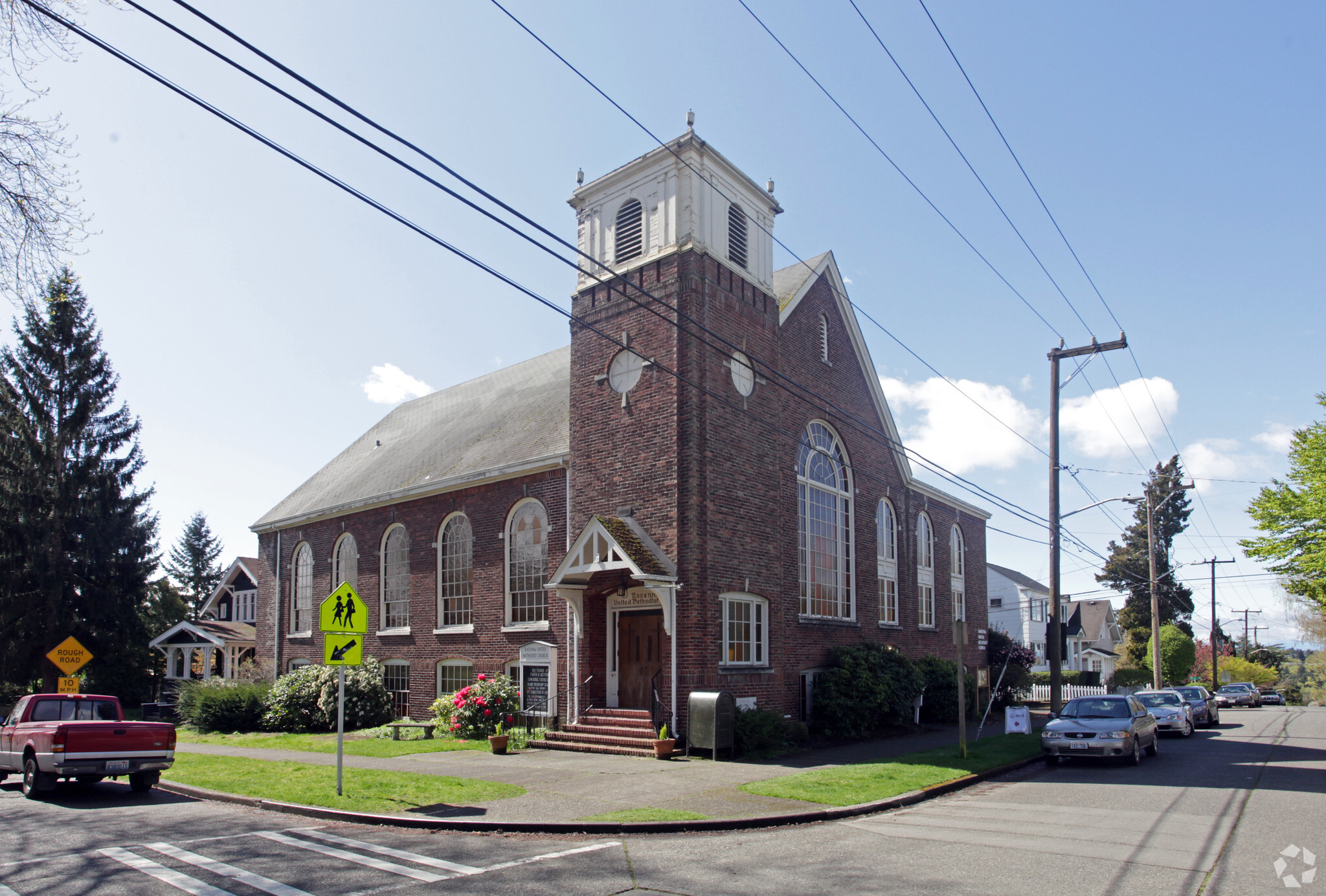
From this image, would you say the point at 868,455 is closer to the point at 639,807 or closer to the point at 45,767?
the point at 639,807

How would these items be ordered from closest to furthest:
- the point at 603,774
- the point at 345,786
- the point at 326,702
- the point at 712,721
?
the point at 345,786
the point at 603,774
the point at 712,721
the point at 326,702

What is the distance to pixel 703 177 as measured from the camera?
19266mm

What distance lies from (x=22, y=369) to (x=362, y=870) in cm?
3557

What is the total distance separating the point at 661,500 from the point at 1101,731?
920cm

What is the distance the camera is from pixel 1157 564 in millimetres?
63562

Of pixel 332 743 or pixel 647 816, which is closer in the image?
pixel 647 816

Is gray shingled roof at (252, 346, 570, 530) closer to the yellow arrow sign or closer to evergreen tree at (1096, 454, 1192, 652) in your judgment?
the yellow arrow sign

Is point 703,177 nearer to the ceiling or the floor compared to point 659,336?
nearer to the ceiling

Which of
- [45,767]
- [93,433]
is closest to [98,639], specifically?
[93,433]

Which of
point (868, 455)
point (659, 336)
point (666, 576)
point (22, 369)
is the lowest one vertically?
point (666, 576)

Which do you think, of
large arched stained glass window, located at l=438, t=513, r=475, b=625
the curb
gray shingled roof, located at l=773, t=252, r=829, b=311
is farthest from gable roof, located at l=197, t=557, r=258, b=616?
the curb

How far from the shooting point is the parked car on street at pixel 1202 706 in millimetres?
27641

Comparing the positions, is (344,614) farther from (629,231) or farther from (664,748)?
(629,231)

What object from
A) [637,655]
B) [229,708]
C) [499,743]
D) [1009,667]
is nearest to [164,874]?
[499,743]
